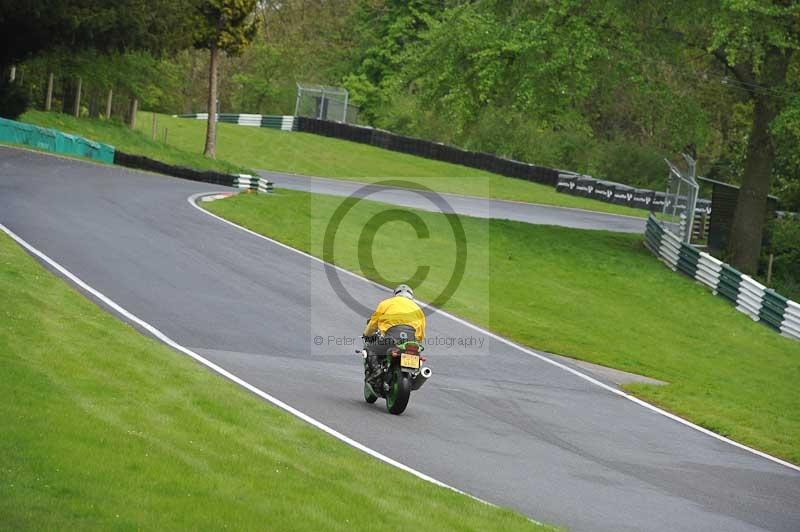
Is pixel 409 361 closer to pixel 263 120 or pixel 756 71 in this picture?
pixel 756 71

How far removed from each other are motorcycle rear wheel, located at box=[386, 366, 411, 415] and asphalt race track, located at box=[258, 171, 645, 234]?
28.1 metres

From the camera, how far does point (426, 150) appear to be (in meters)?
64.4

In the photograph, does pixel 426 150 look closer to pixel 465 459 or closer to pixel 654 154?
pixel 654 154

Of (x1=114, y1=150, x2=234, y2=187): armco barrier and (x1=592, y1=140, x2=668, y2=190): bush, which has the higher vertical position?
(x1=592, y1=140, x2=668, y2=190): bush

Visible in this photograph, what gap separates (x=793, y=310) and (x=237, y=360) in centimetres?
1684

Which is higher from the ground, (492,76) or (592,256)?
(492,76)

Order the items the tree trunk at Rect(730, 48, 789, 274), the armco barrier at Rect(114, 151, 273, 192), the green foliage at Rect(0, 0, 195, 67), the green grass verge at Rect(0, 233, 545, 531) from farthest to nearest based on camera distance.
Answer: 1. the green foliage at Rect(0, 0, 195, 67)
2. the armco barrier at Rect(114, 151, 273, 192)
3. the tree trunk at Rect(730, 48, 789, 274)
4. the green grass verge at Rect(0, 233, 545, 531)

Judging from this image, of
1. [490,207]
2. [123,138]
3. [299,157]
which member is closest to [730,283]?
[490,207]

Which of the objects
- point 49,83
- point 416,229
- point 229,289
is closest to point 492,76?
point 416,229

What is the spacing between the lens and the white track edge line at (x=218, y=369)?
11.8m

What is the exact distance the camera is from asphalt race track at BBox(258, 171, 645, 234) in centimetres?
4469

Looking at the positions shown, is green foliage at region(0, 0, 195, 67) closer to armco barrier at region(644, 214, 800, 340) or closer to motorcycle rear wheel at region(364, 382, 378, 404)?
armco barrier at region(644, 214, 800, 340)

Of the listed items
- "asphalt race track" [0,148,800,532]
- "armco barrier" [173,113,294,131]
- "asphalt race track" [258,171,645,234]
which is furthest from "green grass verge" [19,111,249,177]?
"asphalt race track" [0,148,800,532]

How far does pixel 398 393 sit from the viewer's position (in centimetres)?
1422
